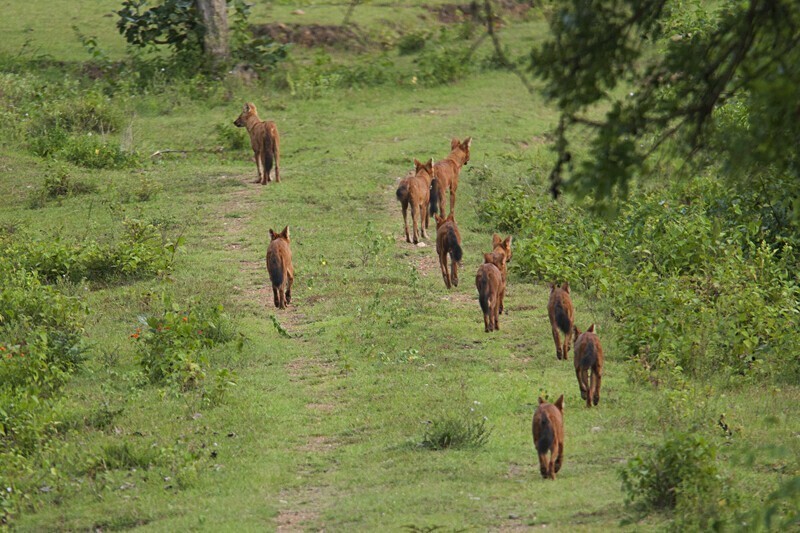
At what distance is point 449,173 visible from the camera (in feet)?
58.3

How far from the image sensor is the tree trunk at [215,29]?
83.5ft

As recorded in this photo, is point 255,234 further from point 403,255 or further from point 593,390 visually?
point 593,390

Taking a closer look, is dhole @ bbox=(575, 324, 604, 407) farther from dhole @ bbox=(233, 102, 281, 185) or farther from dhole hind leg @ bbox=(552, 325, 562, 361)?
dhole @ bbox=(233, 102, 281, 185)

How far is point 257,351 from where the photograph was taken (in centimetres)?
1328

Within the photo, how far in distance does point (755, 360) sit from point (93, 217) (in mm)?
9817

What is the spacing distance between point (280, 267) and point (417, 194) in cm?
307

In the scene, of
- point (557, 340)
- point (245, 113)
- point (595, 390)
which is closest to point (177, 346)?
point (557, 340)

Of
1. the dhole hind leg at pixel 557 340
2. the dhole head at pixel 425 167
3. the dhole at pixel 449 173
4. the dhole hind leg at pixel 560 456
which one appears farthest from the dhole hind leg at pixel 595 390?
the dhole head at pixel 425 167

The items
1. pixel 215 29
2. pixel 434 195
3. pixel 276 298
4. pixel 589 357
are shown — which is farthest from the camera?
pixel 215 29

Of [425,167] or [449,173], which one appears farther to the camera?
[449,173]

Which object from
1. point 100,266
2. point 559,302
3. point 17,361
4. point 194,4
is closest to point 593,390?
point 559,302

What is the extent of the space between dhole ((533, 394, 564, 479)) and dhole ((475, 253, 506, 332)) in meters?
3.66

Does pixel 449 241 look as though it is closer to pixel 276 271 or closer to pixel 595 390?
pixel 276 271

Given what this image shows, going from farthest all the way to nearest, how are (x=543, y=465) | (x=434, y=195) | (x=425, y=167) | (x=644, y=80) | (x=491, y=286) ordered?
(x=434, y=195)
(x=425, y=167)
(x=491, y=286)
(x=543, y=465)
(x=644, y=80)
